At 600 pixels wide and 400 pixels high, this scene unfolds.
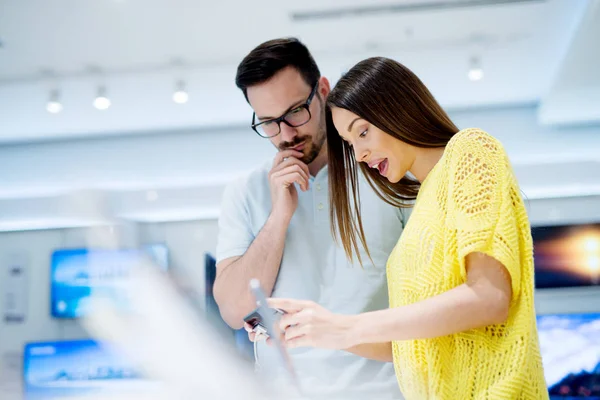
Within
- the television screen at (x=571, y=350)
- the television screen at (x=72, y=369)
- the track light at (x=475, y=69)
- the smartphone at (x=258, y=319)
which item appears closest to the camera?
the smartphone at (x=258, y=319)

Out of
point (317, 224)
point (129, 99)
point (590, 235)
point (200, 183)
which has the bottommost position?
point (317, 224)

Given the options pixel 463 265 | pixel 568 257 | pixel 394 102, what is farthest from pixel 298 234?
pixel 568 257

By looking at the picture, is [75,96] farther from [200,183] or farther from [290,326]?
[290,326]

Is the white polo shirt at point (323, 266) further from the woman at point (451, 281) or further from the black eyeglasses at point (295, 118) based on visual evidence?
the woman at point (451, 281)

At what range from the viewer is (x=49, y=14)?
9.20 ft

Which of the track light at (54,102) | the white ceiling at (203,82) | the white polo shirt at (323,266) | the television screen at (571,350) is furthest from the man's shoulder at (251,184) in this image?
the television screen at (571,350)

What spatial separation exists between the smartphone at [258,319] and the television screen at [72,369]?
11.5 feet

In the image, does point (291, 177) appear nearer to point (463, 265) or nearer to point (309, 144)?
point (309, 144)

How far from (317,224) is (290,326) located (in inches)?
20.1

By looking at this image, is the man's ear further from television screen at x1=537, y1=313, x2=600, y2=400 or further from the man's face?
television screen at x1=537, y1=313, x2=600, y2=400

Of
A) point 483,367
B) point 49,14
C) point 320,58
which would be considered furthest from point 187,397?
point 320,58

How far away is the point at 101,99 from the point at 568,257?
2945mm

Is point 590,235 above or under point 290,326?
above

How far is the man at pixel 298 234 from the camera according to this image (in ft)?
4.14
